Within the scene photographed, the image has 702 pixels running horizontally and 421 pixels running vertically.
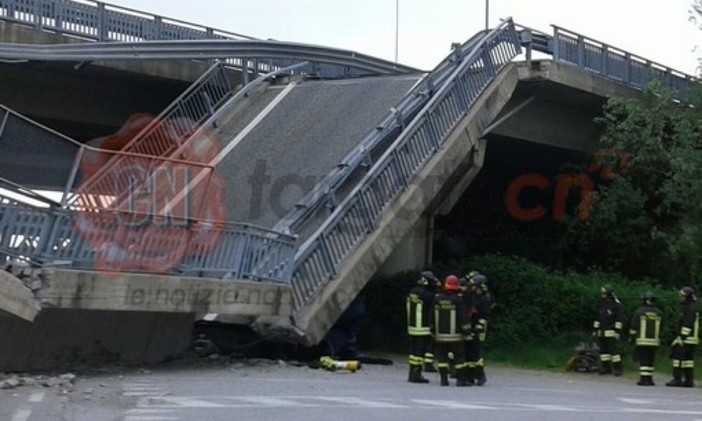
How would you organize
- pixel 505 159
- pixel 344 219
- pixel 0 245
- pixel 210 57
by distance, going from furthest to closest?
pixel 505 159, pixel 210 57, pixel 344 219, pixel 0 245

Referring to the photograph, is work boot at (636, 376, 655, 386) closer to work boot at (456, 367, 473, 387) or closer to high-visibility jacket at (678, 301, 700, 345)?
high-visibility jacket at (678, 301, 700, 345)

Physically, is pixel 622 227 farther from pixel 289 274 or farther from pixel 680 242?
pixel 289 274

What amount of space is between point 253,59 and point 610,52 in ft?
28.8

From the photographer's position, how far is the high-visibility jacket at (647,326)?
19859mm

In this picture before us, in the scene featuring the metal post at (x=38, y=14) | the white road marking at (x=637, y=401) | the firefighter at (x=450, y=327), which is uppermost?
the metal post at (x=38, y=14)

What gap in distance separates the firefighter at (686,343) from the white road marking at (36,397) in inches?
393

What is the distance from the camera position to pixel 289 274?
19.5 meters

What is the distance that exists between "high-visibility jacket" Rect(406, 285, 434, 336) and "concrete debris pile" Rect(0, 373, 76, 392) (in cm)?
490

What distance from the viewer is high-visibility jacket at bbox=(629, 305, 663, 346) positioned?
1986 cm

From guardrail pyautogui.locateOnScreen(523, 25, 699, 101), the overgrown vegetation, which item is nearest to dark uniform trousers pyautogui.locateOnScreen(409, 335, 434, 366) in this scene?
the overgrown vegetation

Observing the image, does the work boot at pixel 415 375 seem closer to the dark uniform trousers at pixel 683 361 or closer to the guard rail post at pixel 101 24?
the dark uniform trousers at pixel 683 361

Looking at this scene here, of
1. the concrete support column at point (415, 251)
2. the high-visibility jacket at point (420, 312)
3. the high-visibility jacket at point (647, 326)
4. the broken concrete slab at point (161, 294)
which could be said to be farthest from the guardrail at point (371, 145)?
the high-visibility jacket at point (647, 326)

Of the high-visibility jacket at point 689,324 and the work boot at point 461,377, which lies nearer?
the work boot at point 461,377

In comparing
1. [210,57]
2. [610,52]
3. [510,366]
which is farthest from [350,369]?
[610,52]
